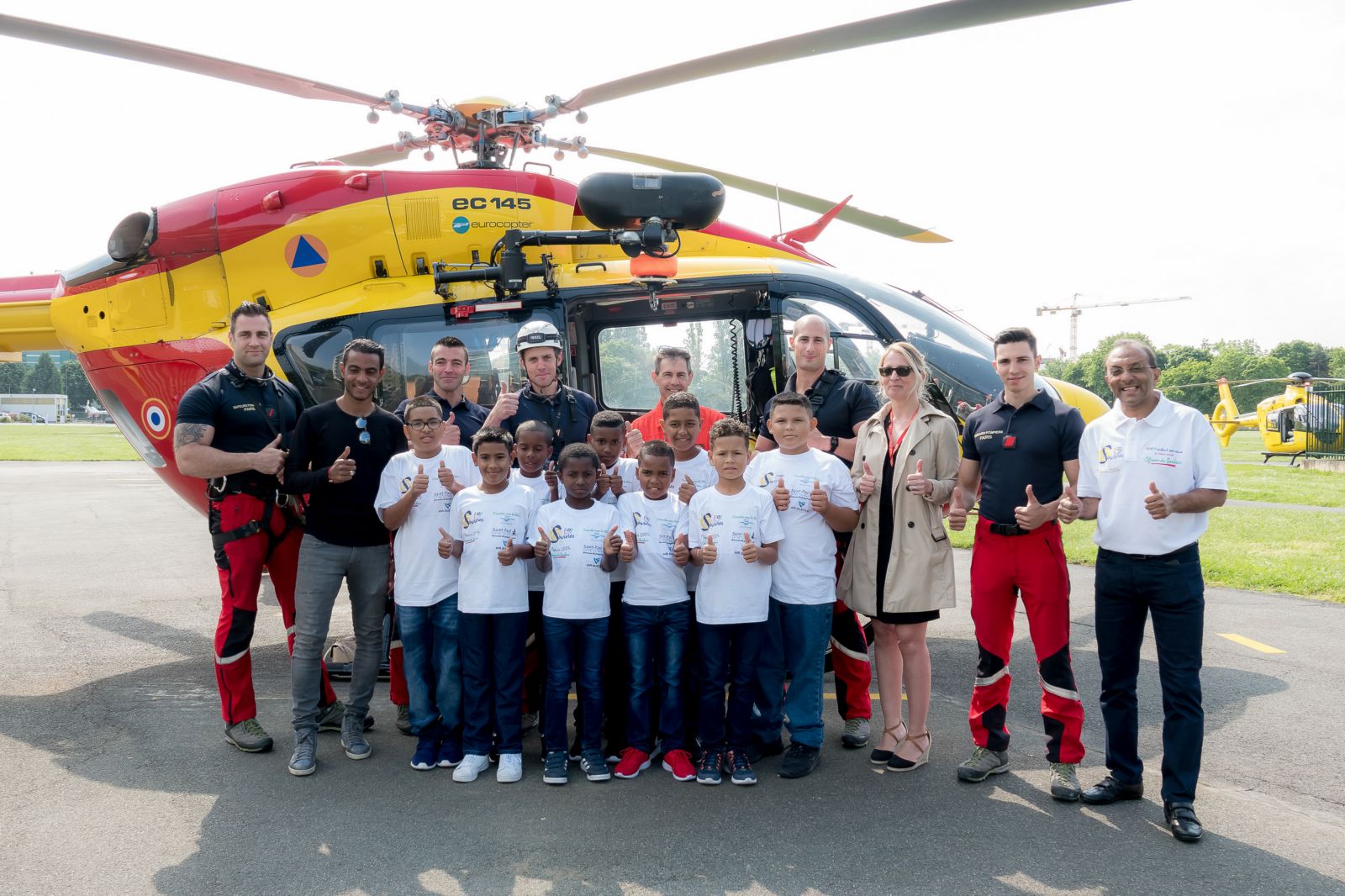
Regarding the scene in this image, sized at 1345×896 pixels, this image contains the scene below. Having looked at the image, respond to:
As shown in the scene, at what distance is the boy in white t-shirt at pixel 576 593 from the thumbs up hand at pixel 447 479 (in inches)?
19.4

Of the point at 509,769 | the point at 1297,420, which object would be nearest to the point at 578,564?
the point at 509,769

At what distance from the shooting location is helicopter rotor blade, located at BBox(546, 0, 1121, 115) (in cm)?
429

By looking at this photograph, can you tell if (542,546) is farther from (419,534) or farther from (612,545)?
A: (419,534)

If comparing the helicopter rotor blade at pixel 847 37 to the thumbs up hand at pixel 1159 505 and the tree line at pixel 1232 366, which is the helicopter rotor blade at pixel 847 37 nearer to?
the thumbs up hand at pixel 1159 505

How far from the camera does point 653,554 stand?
396 centimetres

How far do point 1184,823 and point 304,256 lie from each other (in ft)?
18.5

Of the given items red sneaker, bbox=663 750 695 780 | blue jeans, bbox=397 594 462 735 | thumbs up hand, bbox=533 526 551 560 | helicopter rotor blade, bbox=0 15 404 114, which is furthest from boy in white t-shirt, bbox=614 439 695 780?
helicopter rotor blade, bbox=0 15 404 114

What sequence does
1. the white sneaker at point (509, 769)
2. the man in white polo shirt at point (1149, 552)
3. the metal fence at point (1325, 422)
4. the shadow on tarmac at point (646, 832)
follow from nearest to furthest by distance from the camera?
the shadow on tarmac at point (646, 832) → the man in white polo shirt at point (1149, 552) → the white sneaker at point (509, 769) → the metal fence at point (1325, 422)

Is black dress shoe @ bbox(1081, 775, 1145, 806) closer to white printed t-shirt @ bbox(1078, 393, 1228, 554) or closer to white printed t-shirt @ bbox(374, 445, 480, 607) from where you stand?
white printed t-shirt @ bbox(1078, 393, 1228, 554)

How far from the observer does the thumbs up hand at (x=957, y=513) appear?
3.93m

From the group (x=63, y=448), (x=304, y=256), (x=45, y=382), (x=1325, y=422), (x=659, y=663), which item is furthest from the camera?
(x=45, y=382)

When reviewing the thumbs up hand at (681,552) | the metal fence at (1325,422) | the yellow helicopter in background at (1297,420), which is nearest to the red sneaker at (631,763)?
the thumbs up hand at (681,552)

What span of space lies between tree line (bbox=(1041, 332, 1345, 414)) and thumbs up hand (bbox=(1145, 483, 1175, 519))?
295ft

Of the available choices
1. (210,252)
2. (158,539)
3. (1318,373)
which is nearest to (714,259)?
(210,252)
